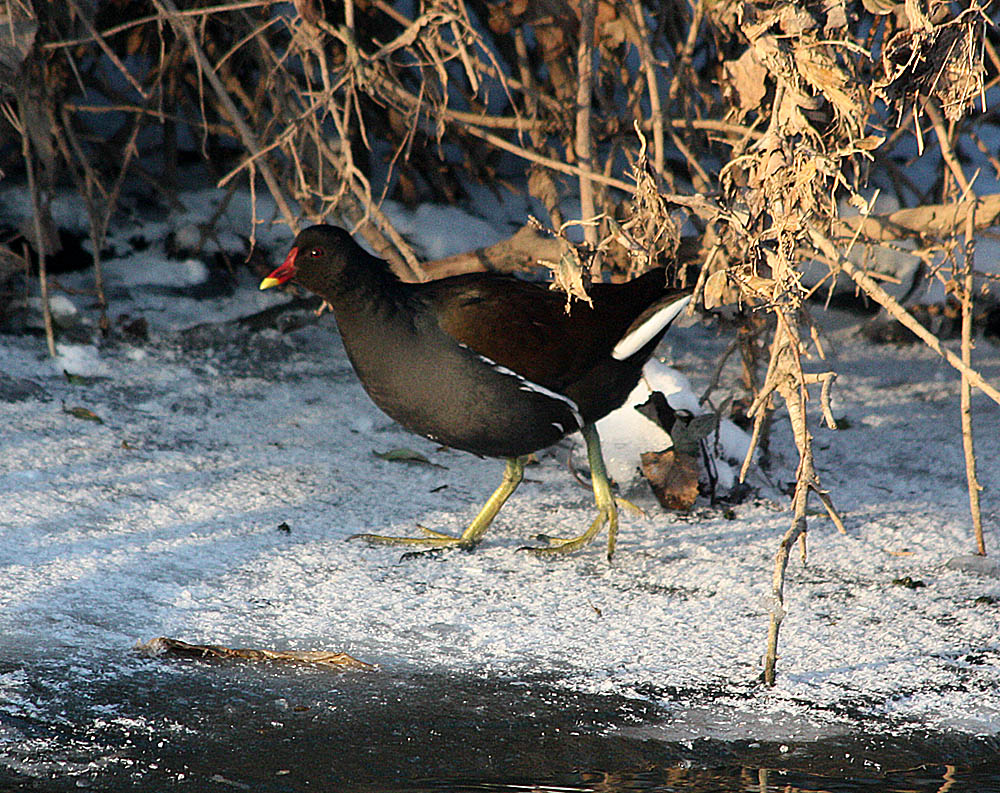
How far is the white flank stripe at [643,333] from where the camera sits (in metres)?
3.45

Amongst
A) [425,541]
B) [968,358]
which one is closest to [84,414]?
[425,541]

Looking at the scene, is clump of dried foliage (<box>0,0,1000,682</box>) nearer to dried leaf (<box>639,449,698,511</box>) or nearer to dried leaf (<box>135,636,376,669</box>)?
dried leaf (<box>639,449,698,511</box>)

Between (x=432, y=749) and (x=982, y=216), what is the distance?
237cm

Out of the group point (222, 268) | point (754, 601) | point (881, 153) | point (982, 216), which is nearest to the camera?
point (754, 601)

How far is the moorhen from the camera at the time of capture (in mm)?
3234

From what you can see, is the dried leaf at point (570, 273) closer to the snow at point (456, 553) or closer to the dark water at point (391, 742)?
the snow at point (456, 553)

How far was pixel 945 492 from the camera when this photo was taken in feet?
12.3

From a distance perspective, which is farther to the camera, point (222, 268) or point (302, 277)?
point (222, 268)

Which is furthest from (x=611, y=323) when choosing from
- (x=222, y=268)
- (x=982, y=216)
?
(x=222, y=268)

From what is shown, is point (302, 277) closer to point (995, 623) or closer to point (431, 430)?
point (431, 430)

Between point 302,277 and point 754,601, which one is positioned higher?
point 302,277

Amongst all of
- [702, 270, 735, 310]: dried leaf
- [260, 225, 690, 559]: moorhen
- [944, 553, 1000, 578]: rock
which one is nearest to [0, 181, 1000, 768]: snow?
[944, 553, 1000, 578]: rock

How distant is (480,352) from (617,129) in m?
1.45

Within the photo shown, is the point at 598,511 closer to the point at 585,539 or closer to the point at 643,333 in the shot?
the point at 585,539
